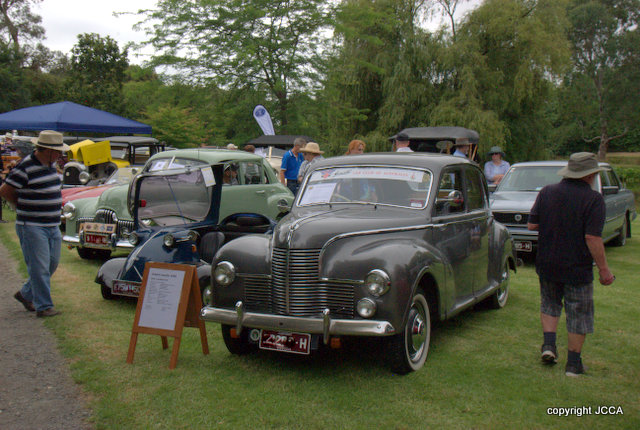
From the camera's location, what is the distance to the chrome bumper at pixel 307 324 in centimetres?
443

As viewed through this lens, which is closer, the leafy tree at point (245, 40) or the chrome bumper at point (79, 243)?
the chrome bumper at point (79, 243)

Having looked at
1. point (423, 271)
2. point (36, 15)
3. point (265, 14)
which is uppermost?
point (36, 15)

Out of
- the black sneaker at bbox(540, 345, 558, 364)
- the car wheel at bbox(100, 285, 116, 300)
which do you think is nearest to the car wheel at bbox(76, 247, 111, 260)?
the car wheel at bbox(100, 285, 116, 300)

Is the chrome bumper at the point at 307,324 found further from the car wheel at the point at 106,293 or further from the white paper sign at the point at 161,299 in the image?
the car wheel at the point at 106,293

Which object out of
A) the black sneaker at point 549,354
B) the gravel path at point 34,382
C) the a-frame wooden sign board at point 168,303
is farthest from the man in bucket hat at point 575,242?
the gravel path at point 34,382

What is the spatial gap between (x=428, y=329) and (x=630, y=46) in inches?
2160

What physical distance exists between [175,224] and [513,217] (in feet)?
19.5

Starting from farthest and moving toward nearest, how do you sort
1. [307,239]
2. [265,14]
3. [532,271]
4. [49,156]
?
[265,14] → [532,271] → [49,156] → [307,239]

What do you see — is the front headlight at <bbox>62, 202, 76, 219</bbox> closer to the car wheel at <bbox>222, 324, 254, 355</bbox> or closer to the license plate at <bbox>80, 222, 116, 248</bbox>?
the license plate at <bbox>80, 222, 116, 248</bbox>

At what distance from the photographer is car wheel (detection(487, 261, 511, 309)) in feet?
23.6

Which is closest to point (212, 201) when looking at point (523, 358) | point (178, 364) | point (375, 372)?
point (178, 364)

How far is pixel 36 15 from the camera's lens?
54.6 meters

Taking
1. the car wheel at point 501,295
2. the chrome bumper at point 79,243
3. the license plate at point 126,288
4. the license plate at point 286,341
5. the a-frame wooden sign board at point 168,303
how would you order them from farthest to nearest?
1. the chrome bumper at point 79,243
2. the car wheel at point 501,295
3. the license plate at point 126,288
4. the a-frame wooden sign board at point 168,303
5. the license plate at point 286,341

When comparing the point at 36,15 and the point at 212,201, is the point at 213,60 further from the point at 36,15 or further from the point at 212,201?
the point at 36,15
